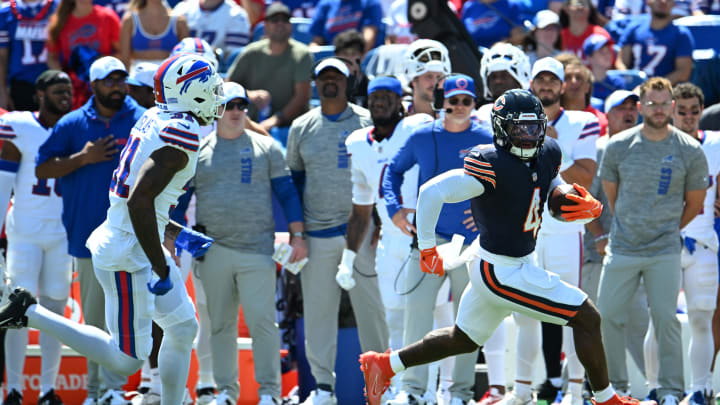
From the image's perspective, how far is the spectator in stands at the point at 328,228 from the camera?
302 inches

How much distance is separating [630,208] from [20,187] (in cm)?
427

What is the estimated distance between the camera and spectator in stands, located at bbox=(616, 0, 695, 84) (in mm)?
9945

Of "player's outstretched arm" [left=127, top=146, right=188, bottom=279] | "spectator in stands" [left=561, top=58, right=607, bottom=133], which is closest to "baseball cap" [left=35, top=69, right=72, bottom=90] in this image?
"player's outstretched arm" [left=127, top=146, right=188, bottom=279]

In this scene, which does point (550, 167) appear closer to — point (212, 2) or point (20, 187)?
point (20, 187)

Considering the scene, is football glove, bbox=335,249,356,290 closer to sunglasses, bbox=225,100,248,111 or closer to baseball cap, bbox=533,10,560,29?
sunglasses, bbox=225,100,248,111

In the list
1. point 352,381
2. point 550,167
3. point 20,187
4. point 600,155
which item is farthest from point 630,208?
point 20,187

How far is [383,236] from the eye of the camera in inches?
294

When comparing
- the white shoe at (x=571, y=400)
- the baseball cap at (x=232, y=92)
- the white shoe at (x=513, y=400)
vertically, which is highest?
the baseball cap at (x=232, y=92)

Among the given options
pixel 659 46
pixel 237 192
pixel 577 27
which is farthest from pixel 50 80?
pixel 659 46

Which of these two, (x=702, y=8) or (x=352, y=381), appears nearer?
(x=352, y=381)

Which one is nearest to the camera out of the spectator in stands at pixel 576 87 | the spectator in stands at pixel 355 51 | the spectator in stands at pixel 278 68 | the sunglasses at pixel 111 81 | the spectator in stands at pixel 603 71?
the sunglasses at pixel 111 81

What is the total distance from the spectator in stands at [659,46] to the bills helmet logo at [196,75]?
5311 mm

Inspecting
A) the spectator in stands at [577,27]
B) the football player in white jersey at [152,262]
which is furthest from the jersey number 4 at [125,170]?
the spectator in stands at [577,27]

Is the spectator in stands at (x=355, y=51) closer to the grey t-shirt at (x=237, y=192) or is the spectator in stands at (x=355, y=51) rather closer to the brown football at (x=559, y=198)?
the grey t-shirt at (x=237, y=192)
